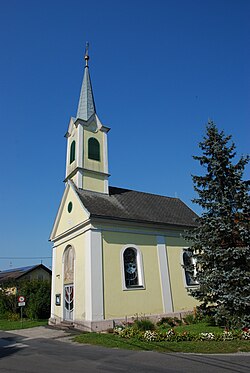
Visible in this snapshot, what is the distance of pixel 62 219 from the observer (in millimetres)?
21203

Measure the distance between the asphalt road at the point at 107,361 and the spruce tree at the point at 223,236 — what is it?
11.6ft

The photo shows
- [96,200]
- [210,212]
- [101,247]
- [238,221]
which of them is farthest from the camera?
[96,200]

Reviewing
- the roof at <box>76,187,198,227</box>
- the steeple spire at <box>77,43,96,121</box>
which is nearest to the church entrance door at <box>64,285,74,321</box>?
the roof at <box>76,187,198,227</box>

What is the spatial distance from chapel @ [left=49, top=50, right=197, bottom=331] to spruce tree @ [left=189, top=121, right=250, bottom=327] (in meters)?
1.64

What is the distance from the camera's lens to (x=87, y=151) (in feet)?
70.5

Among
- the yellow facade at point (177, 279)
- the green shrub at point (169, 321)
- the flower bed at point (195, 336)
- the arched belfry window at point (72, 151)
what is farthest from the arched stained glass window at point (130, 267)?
the arched belfry window at point (72, 151)

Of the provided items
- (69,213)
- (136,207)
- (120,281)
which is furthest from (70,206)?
(120,281)

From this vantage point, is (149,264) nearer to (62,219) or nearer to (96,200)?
(96,200)

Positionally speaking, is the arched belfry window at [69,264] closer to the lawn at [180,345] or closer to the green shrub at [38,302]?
the green shrub at [38,302]

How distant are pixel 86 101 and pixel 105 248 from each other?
13755 mm

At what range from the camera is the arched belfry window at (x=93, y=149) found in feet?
71.1

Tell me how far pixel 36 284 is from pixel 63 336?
39.3 ft

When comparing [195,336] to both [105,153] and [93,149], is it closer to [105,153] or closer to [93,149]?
[105,153]

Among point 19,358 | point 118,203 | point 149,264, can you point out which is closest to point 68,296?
point 149,264
